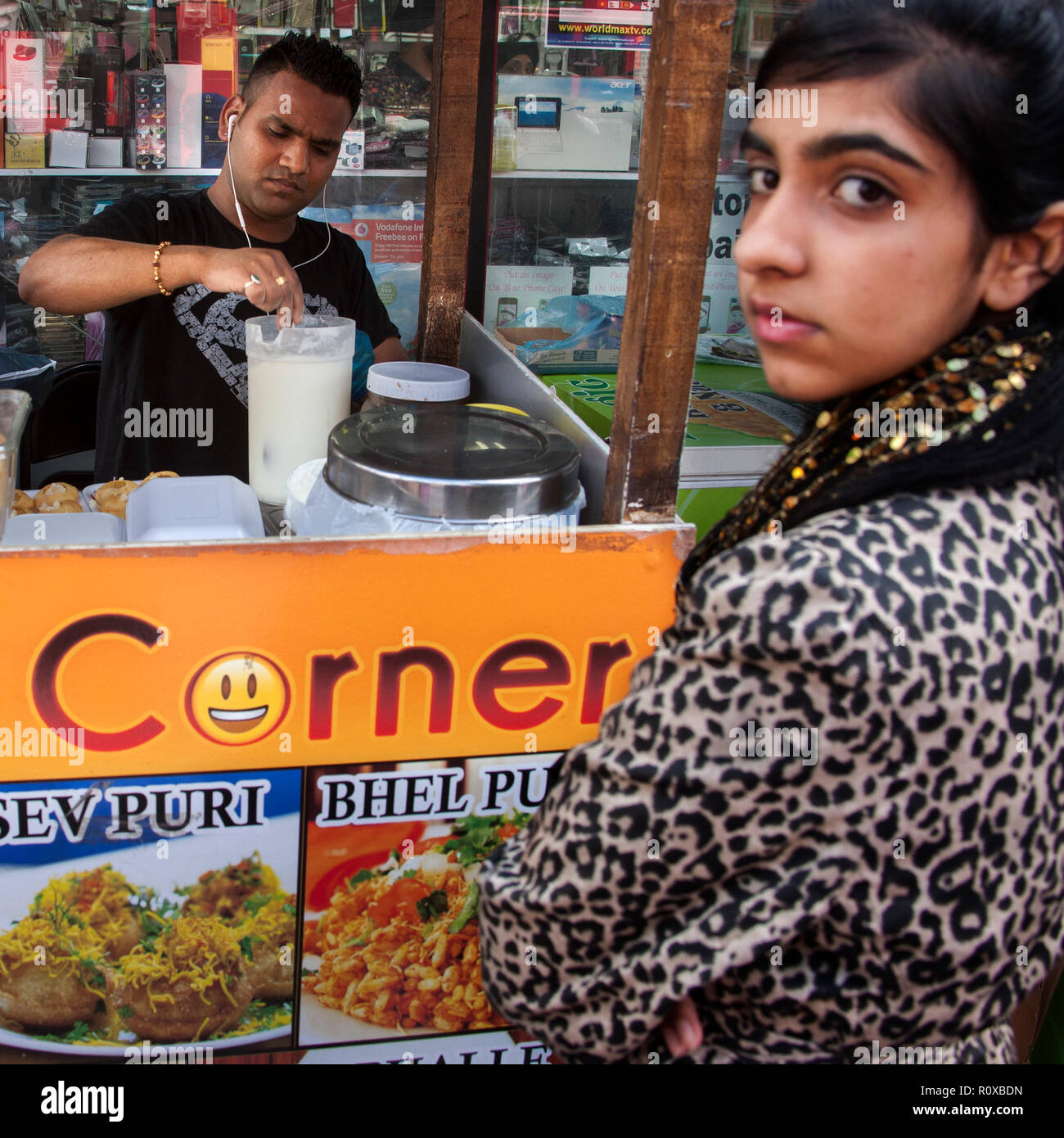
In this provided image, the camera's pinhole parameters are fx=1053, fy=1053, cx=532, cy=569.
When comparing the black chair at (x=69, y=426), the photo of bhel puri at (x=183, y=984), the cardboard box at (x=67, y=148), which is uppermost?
the cardboard box at (x=67, y=148)

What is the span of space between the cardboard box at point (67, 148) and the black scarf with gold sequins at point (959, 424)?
3.47m

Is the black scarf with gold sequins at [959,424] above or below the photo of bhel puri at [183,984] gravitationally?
above

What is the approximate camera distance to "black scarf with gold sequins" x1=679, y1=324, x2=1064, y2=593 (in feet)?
2.43

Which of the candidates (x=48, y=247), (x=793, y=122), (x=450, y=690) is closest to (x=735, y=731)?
(x=793, y=122)

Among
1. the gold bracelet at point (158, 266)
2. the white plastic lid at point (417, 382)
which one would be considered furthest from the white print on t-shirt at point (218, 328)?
the white plastic lid at point (417, 382)

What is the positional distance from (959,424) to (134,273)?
1.87 m

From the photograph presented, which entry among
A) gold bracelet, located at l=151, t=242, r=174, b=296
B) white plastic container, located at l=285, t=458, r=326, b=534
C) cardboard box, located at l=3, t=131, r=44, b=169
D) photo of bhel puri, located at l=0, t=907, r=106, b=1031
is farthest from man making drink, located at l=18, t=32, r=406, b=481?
photo of bhel puri, located at l=0, t=907, r=106, b=1031

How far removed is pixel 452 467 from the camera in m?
1.50

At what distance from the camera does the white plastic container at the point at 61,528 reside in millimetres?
1451

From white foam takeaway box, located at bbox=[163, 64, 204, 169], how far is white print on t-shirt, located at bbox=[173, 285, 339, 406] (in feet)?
4.40

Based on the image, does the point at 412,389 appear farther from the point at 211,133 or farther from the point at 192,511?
the point at 211,133

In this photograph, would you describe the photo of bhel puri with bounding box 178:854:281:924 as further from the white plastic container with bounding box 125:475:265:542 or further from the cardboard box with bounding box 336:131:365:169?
the cardboard box with bounding box 336:131:365:169

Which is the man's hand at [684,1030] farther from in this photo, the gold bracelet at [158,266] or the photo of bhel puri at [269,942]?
the gold bracelet at [158,266]
